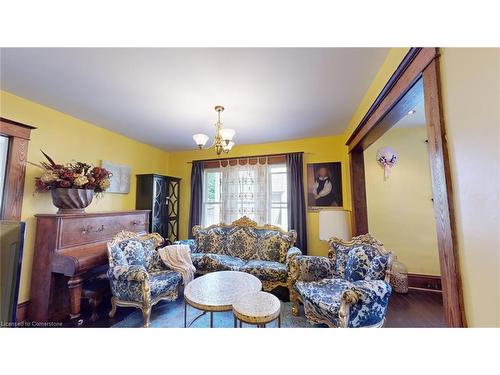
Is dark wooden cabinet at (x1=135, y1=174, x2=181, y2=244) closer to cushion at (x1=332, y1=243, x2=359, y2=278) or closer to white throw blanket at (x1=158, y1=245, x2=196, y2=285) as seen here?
white throw blanket at (x1=158, y1=245, x2=196, y2=285)

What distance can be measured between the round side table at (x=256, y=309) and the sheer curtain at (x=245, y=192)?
1.99 metres

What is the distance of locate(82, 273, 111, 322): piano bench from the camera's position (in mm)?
2072

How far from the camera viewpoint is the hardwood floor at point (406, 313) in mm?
1979

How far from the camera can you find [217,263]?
2.69 m

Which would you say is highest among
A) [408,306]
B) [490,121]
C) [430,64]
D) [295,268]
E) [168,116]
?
[168,116]

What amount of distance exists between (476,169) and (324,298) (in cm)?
141

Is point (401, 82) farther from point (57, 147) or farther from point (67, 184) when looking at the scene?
point (57, 147)

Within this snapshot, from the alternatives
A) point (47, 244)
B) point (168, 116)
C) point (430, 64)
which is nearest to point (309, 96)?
point (430, 64)

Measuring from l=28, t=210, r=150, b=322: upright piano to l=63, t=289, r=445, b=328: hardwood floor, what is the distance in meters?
0.24

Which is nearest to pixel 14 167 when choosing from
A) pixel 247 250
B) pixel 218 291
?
pixel 218 291
